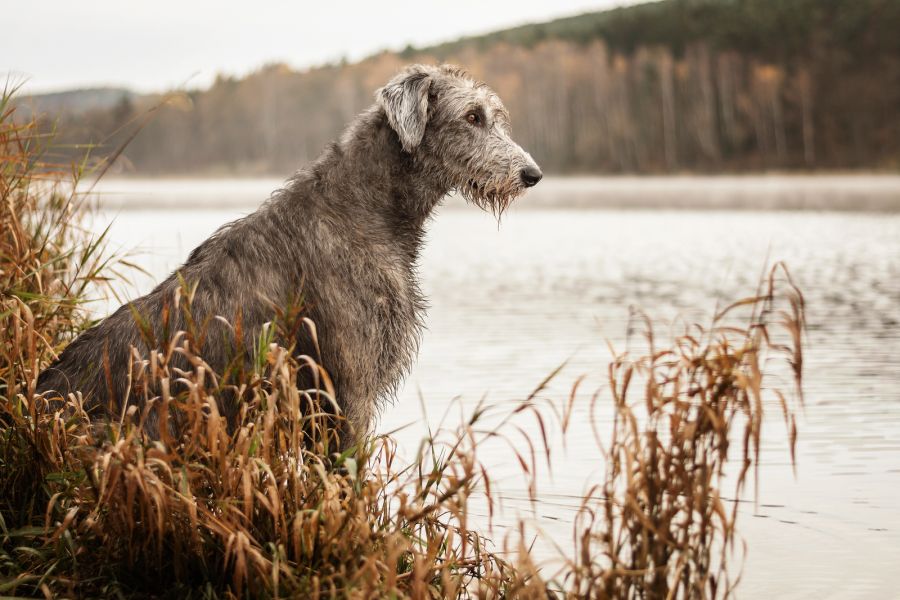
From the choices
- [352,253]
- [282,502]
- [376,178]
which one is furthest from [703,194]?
[282,502]

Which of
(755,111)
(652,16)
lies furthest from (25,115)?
(652,16)

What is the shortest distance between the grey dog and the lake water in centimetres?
62

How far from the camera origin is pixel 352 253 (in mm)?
4859

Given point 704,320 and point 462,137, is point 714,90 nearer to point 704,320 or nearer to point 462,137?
point 704,320

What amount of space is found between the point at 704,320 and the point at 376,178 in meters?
8.82

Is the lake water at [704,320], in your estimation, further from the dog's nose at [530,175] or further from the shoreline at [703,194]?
the shoreline at [703,194]

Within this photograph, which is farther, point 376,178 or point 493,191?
point 493,191

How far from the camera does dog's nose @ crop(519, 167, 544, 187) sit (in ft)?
17.9

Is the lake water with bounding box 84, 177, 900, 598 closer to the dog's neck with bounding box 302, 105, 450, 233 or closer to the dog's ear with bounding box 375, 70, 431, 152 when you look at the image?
the dog's neck with bounding box 302, 105, 450, 233

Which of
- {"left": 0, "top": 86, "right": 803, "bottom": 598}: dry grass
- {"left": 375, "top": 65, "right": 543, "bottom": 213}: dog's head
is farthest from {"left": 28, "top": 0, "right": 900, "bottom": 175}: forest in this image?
{"left": 0, "top": 86, "right": 803, "bottom": 598}: dry grass

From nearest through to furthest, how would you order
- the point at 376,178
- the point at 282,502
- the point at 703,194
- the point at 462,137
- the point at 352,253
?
the point at 282,502 → the point at 352,253 → the point at 376,178 → the point at 462,137 → the point at 703,194

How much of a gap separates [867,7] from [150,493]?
3567 inches

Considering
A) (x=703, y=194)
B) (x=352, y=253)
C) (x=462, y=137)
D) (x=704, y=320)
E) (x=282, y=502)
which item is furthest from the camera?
(x=703, y=194)

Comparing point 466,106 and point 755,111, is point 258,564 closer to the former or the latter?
point 466,106
